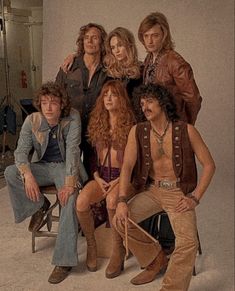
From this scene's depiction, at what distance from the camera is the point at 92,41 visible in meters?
2.08

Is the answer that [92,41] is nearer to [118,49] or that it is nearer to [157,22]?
[118,49]

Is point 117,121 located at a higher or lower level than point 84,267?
higher

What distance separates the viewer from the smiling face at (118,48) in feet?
6.46

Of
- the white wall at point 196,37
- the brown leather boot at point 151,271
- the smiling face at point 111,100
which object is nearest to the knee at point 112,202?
the brown leather boot at point 151,271

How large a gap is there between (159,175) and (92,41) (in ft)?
2.59

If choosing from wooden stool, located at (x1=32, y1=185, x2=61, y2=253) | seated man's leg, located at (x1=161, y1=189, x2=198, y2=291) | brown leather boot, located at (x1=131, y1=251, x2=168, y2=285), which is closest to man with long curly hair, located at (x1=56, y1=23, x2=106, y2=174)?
wooden stool, located at (x1=32, y1=185, x2=61, y2=253)

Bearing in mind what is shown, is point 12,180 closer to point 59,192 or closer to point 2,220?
point 59,192

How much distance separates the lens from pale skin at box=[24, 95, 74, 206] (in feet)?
6.49

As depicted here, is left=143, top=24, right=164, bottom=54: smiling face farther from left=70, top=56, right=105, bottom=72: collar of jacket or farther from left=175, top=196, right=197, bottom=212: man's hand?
left=175, top=196, right=197, bottom=212: man's hand

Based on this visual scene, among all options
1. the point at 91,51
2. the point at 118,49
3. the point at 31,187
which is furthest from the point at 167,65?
the point at 31,187

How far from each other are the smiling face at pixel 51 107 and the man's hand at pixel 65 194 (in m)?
0.36

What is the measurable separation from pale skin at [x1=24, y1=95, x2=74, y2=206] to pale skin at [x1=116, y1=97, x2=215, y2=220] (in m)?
0.31

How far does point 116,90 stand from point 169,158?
42 cm

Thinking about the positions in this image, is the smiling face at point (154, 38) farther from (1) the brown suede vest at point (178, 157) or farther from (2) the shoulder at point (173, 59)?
(1) the brown suede vest at point (178, 157)
